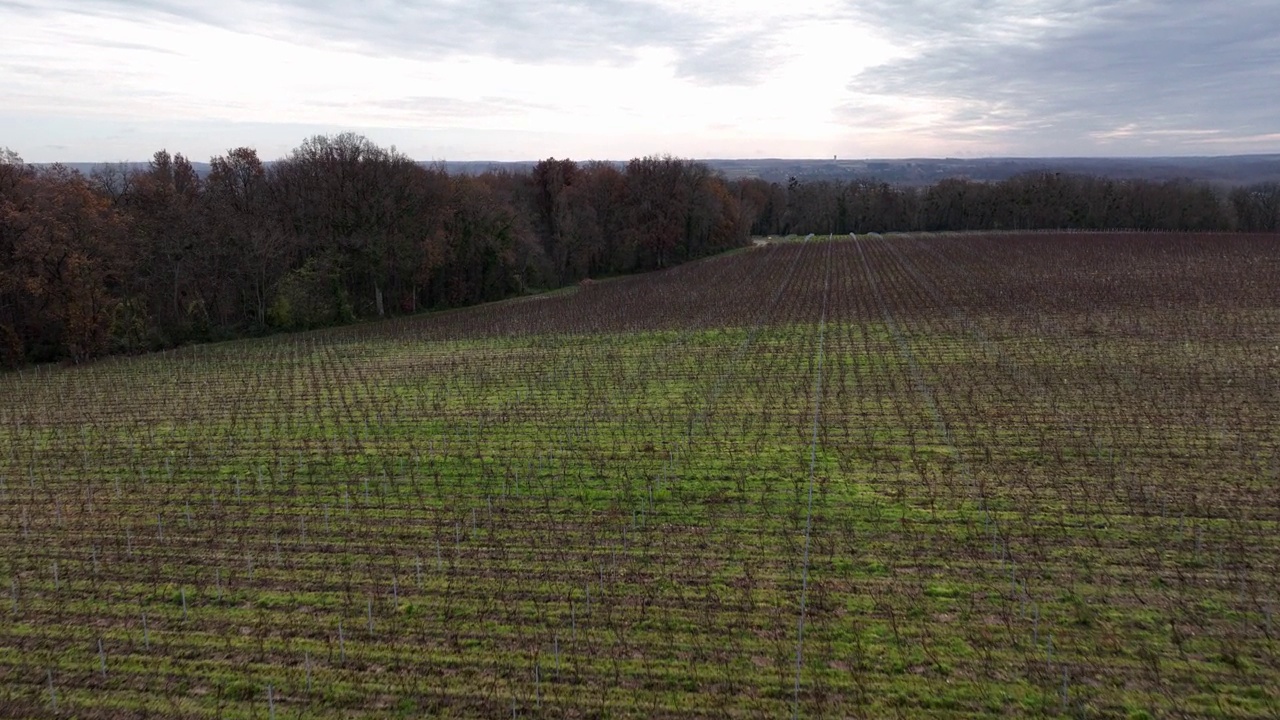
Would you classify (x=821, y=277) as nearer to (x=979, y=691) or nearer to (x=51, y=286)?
(x=51, y=286)

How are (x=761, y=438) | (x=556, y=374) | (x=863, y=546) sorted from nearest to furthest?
(x=863, y=546)
(x=761, y=438)
(x=556, y=374)

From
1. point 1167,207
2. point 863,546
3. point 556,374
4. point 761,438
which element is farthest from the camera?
point 1167,207

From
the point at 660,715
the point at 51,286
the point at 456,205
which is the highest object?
the point at 456,205

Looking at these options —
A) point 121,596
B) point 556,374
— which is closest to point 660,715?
point 121,596

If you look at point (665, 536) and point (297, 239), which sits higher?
point (297, 239)

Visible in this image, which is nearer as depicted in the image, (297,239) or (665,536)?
(665,536)
